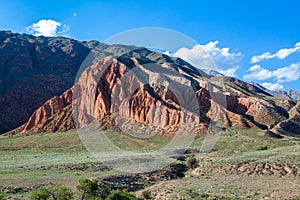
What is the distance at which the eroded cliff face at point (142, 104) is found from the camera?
87438mm

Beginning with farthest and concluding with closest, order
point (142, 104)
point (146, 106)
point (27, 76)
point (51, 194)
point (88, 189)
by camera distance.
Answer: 1. point (27, 76)
2. point (142, 104)
3. point (146, 106)
4. point (88, 189)
5. point (51, 194)

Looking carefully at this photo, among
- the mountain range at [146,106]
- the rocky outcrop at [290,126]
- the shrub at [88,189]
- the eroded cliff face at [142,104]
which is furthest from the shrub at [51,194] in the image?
the rocky outcrop at [290,126]

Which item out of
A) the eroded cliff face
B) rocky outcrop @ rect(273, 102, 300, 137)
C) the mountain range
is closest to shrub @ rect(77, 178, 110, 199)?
the mountain range

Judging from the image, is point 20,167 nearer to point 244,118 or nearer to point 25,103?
point 244,118

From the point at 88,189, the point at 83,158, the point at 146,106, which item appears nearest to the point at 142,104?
the point at 146,106

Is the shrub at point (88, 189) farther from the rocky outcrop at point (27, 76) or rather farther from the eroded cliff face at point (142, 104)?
the rocky outcrop at point (27, 76)

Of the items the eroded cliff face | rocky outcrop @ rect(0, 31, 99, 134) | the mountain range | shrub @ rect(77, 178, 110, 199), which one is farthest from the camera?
rocky outcrop @ rect(0, 31, 99, 134)

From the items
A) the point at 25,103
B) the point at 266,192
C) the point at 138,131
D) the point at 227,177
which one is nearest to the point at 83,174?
the point at 227,177

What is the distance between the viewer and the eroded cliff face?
287 ft

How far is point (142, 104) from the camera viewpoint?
9119 centimetres

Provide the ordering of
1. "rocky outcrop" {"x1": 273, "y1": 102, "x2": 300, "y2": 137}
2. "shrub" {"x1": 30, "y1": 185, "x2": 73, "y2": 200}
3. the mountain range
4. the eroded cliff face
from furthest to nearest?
the eroded cliff face → the mountain range → "rocky outcrop" {"x1": 273, "y1": 102, "x2": 300, "y2": 137} → "shrub" {"x1": 30, "y1": 185, "x2": 73, "y2": 200}

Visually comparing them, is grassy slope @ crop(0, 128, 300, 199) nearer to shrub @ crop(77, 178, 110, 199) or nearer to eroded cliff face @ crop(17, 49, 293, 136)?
shrub @ crop(77, 178, 110, 199)

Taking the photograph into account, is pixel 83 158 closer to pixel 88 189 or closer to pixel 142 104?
pixel 88 189

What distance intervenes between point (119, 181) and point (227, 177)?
38.9 ft
